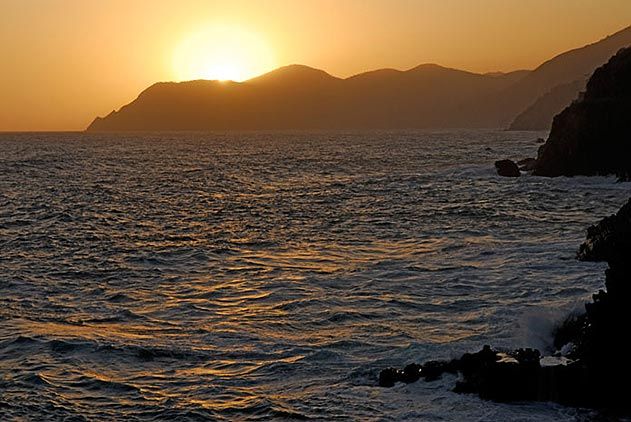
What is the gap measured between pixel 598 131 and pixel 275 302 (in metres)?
47.3

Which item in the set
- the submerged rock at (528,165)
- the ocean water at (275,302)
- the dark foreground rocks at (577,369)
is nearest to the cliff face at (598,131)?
the submerged rock at (528,165)

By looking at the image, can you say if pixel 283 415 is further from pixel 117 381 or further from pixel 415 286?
pixel 415 286

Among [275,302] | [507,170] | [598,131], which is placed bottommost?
[275,302]

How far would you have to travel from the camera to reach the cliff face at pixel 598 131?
5875 centimetres

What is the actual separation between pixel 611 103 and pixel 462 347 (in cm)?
5052

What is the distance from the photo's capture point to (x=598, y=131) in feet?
196

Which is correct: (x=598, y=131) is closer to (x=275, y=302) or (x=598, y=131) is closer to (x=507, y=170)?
(x=507, y=170)

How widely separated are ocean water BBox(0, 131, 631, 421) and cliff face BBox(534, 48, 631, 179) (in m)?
15.3

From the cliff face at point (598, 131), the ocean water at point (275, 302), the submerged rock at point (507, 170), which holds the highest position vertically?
the cliff face at point (598, 131)


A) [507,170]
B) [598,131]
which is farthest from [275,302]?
[507,170]

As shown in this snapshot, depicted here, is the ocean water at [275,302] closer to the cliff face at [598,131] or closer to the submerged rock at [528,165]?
the cliff face at [598,131]

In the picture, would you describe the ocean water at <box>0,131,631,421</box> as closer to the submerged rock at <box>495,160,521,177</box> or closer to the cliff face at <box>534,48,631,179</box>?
the cliff face at <box>534,48,631,179</box>

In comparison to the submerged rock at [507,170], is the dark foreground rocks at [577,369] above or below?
below

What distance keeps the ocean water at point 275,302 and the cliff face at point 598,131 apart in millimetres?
15322
